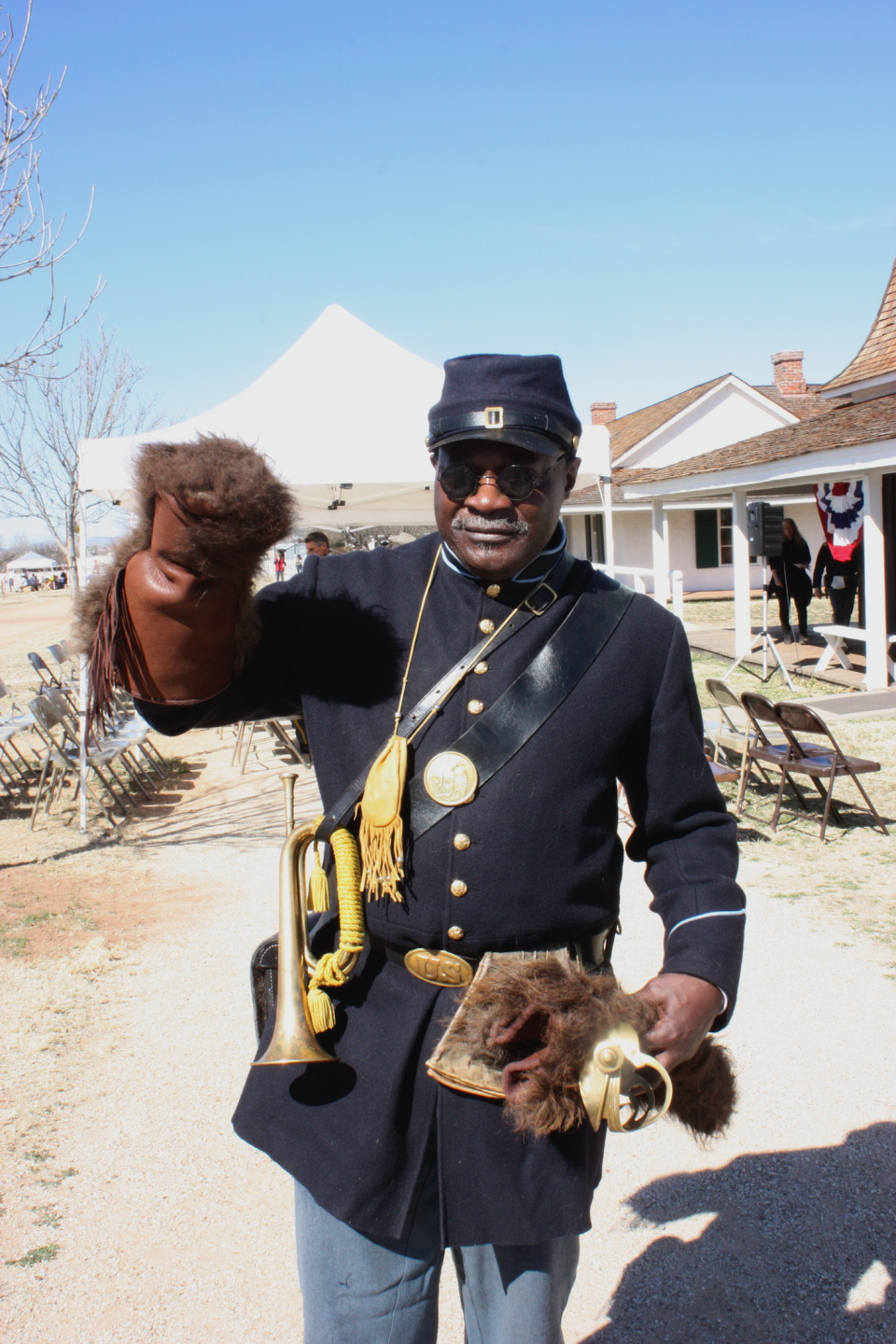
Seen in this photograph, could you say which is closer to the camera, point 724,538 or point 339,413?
point 339,413

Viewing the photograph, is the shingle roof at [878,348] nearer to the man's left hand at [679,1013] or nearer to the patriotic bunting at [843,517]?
the patriotic bunting at [843,517]

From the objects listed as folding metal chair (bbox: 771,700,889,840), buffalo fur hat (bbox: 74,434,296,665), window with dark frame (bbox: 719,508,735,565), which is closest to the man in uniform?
buffalo fur hat (bbox: 74,434,296,665)

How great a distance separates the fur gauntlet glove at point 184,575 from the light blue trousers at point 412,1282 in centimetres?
90

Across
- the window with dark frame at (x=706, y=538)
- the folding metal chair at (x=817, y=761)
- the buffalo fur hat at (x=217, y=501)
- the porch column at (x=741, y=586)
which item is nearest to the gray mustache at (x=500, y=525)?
the buffalo fur hat at (x=217, y=501)

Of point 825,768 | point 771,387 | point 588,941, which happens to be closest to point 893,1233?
point 588,941

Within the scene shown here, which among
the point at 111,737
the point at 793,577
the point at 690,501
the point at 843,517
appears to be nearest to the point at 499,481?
the point at 111,737

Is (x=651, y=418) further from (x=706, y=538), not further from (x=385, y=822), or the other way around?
(x=385, y=822)

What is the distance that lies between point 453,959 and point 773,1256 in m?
1.94

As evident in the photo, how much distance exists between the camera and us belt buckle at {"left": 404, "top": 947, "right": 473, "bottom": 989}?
158cm

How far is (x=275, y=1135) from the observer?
1.63 metres

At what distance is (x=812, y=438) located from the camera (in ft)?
41.9

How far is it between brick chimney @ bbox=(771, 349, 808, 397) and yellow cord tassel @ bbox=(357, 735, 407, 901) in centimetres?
3080

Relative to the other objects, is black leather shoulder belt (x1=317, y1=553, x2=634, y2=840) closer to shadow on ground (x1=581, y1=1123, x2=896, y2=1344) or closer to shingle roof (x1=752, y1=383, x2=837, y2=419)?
shadow on ground (x1=581, y1=1123, x2=896, y2=1344)

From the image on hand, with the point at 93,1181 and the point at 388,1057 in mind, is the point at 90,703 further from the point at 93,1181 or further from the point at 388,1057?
the point at 93,1181
